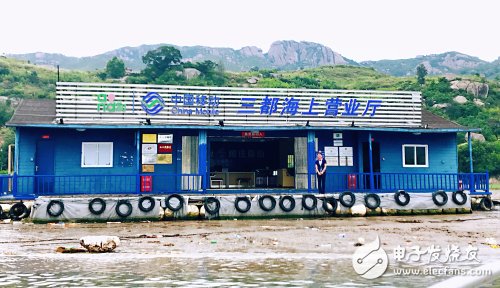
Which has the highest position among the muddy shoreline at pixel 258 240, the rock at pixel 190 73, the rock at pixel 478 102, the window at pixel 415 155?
the rock at pixel 190 73

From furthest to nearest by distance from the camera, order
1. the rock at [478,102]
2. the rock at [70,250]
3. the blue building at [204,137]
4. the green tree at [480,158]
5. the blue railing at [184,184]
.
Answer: the rock at [478,102]
the green tree at [480,158]
the blue building at [204,137]
the blue railing at [184,184]
the rock at [70,250]

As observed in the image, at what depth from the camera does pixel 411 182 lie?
2236 centimetres

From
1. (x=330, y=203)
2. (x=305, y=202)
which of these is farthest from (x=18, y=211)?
(x=330, y=203)

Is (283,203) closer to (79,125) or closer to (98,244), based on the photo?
(79,125)

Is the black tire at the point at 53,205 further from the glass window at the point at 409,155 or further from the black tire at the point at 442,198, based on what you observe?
Result: the glass window at the point at 409,155

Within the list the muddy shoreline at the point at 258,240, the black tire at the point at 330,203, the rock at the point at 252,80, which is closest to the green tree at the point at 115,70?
the rock at the point at 252,80

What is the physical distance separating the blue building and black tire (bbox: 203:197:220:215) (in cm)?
126

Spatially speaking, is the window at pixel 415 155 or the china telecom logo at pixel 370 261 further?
the window at pixel 415 155

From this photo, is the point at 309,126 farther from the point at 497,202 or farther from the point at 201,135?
the point at 497,202

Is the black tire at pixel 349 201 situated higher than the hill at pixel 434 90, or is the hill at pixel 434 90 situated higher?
the hill at pixel 434 90

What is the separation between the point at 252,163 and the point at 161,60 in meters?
46.4

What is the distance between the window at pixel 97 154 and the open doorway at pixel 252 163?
5416mm

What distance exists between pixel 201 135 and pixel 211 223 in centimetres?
460

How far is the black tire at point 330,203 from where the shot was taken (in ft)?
63.0
